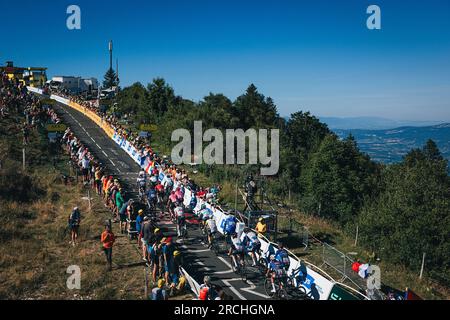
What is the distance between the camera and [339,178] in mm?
49812

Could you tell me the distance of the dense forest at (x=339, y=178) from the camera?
25859mm

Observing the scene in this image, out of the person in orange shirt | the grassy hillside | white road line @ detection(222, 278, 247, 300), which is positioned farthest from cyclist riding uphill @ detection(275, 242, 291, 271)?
the person in orange shirt

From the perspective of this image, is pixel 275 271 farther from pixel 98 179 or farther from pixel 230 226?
pixel 98 179

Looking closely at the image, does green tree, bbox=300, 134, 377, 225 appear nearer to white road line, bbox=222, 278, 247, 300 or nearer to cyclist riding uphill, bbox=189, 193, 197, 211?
cyclist riding uphill, bbox=189, 193, 197, 211

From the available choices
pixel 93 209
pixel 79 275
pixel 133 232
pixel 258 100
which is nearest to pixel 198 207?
pixel 133 232

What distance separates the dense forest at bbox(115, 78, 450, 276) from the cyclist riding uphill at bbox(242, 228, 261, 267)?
38.5 ft

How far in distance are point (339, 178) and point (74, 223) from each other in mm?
38363

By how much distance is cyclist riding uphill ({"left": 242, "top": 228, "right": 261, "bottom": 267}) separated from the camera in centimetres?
1617

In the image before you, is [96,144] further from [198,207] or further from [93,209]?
[198,207]

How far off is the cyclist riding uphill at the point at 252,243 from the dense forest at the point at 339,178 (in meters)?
11.7

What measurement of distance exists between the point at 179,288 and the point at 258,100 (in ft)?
273

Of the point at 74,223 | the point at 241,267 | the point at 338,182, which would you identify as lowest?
the point at 338,182

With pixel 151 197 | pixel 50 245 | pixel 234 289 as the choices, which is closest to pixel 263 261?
pixel 234 289

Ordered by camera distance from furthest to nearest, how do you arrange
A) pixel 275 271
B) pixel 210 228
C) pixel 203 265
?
pixel 210 228 < pixel 203 265 < pixel 275 271
